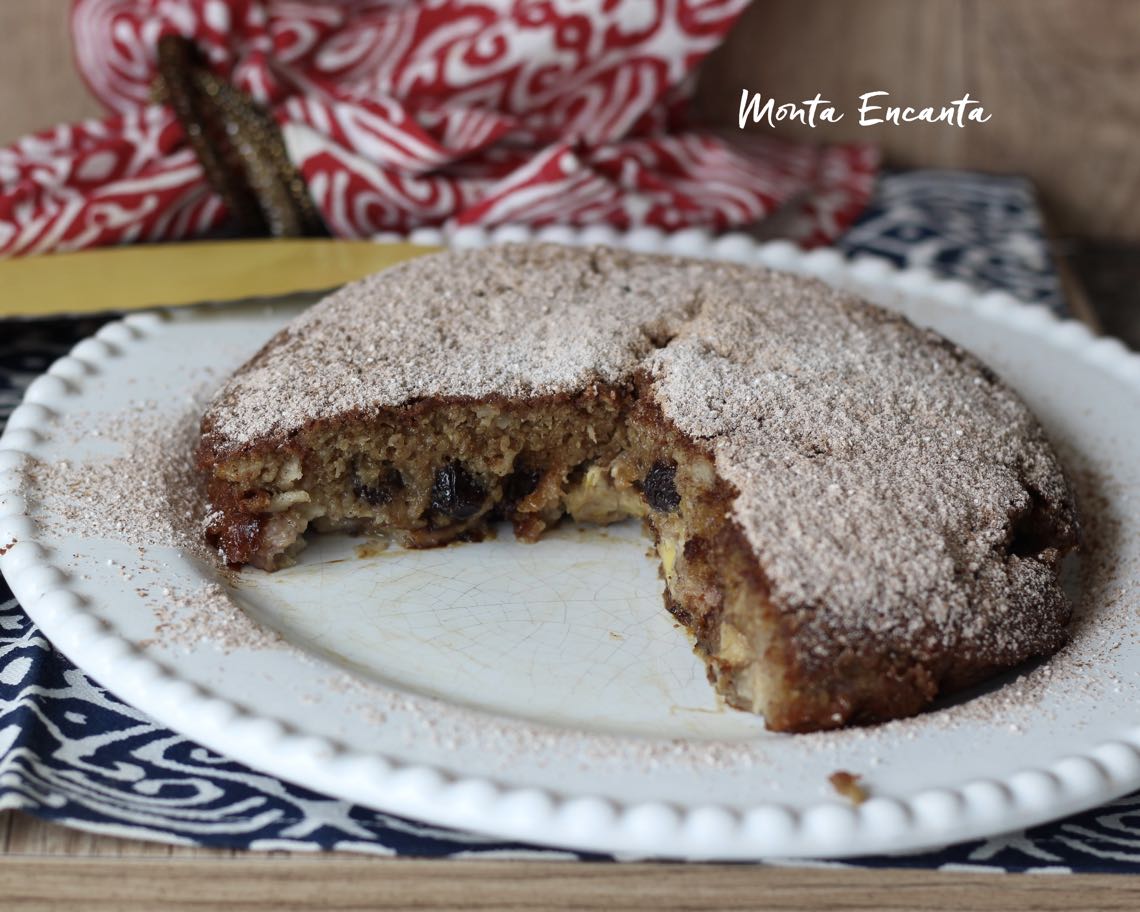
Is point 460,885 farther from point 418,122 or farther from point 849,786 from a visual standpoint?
point 418,122

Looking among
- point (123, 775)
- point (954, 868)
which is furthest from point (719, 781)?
point (123, 775)

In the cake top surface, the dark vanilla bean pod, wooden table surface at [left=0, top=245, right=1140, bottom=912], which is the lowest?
wooden table surface at [left=0, top=245, right=1140, bottom=912]

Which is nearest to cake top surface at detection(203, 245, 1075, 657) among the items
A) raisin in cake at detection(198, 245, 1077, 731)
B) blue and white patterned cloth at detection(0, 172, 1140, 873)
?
A: raisin in cake at detection(198, 245, 1077, 731)

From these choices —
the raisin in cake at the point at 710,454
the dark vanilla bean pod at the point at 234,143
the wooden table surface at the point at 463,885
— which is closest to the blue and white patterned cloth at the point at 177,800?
the wooden table surface at the point at 463,885

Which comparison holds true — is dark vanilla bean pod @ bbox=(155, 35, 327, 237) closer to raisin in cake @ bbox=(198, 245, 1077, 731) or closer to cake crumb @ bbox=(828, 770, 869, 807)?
raisin in cake @ bbox=(198, 245, 1077, 731)

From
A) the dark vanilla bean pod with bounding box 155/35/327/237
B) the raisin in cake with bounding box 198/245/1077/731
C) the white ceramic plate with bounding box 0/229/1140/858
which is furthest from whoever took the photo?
the dark vanilla bean pod with bounding box 155/35/327/237

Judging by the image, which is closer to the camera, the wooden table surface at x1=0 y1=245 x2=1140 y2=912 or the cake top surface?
the wooden table surface at x1=0 y1=245 x2=1140 y2=912

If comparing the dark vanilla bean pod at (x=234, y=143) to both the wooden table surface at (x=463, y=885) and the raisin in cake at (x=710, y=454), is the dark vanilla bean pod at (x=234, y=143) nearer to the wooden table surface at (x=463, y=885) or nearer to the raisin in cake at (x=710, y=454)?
the raisin in cake at (x=710, y=454)

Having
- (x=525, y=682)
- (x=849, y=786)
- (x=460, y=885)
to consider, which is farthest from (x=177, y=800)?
(x=849, y=786)
